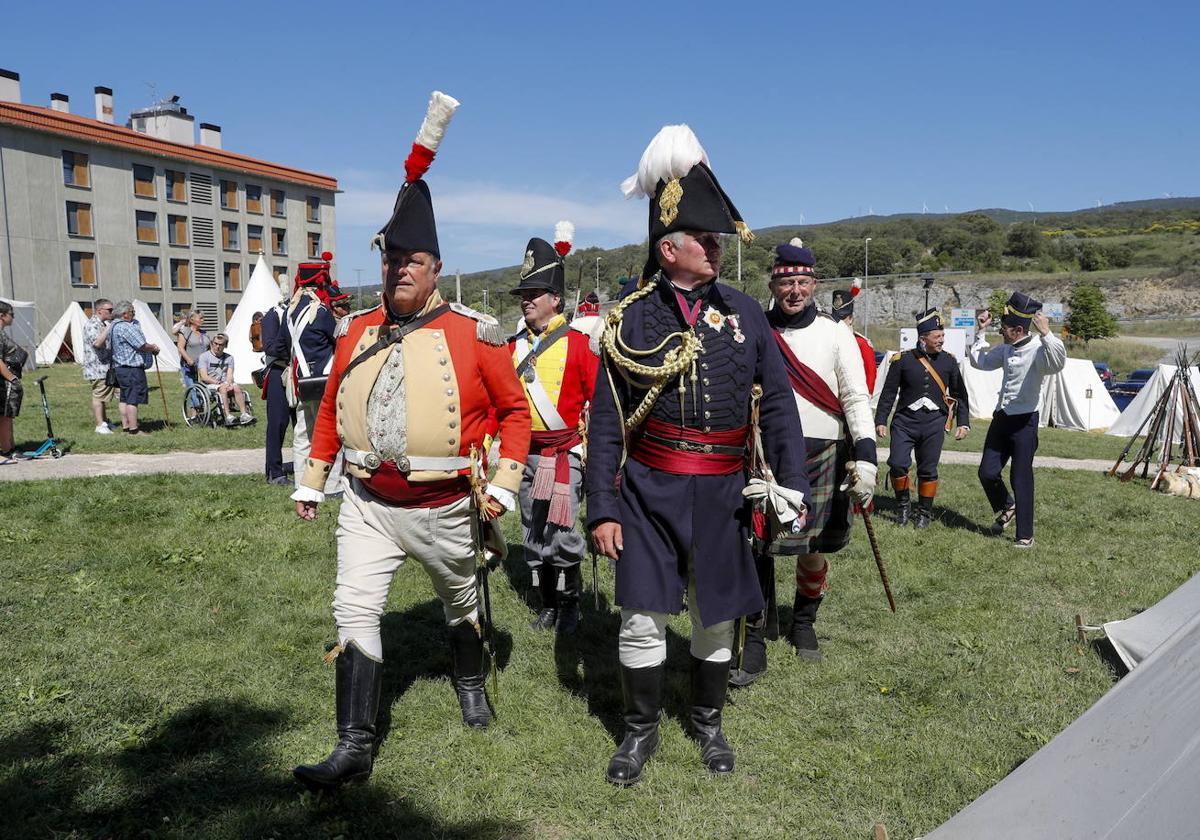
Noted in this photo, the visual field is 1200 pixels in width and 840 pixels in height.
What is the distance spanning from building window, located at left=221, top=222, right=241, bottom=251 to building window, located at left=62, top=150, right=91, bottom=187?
7796 mm

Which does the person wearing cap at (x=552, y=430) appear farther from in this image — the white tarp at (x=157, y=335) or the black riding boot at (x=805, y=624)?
the white tarp at (x=157, y=335)

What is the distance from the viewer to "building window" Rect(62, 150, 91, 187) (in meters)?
41.0

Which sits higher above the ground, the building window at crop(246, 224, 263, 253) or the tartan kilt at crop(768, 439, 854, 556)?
the building window at crop(246, 224, 263, 253)

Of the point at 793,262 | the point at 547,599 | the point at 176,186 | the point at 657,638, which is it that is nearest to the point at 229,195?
the point at 176,186

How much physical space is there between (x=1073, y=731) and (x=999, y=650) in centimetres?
242

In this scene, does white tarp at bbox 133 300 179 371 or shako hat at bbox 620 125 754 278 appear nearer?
shako hat at bbox 620 125 754 278

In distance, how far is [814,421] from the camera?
5031 millimetres

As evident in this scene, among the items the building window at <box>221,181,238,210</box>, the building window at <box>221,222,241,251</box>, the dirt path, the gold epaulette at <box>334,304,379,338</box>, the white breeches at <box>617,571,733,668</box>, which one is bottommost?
the dirt path

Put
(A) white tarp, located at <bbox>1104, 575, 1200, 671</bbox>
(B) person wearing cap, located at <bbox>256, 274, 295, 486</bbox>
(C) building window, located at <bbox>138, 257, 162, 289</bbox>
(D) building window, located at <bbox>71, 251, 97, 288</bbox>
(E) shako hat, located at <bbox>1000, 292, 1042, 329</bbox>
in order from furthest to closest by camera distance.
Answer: (C) building window, located at <bbox>138, 257, 162, 289</bbox> → (D) building window, located at <bbox>71, 251, 97, 288</bbox> → (B) person wearing cap, located at <bbox>256, 274, 295, 486</bbox> → (E) shako hat, located at <bbox>1000, 292, 1042, 329</bbox> → (A) white tarp, located at <bbox>1104, 575, 1200, 671</bbox>

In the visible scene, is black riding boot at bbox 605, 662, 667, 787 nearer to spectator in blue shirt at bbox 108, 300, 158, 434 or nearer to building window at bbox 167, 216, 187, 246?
spectator in blue shirt at bbox 108, 300, 158, 434

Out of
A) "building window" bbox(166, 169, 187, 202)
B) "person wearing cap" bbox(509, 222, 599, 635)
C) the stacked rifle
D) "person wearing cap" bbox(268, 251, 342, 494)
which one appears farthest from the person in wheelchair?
"building window" bbox(166, 169, 187, 202)

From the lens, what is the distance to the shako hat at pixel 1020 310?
7.69 m

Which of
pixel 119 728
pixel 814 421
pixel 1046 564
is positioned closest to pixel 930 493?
pixel 1046 564

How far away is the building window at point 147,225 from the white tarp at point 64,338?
1502 centimetres
